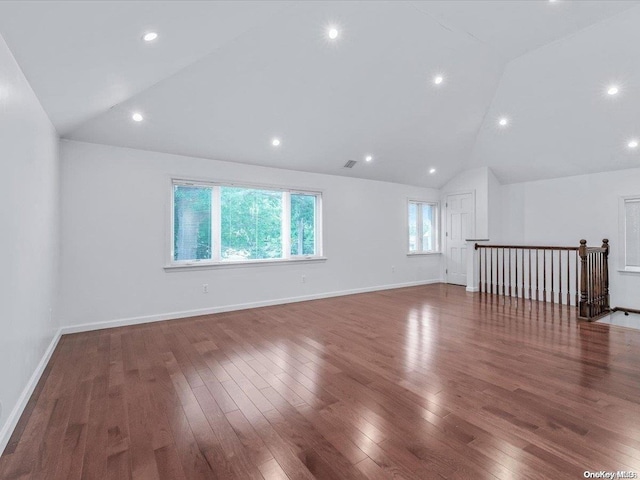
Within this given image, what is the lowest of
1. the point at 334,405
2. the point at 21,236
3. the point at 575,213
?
the point at 334,405

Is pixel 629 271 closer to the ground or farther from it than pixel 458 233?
closer to the ground

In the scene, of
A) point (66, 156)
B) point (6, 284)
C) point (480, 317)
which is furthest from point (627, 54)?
point (66, 156)

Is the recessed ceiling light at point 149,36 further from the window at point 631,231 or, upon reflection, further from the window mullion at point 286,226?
the window at point 631,231

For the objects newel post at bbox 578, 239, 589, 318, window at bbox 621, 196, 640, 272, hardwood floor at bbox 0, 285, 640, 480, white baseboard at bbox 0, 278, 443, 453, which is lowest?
hardwood floor at bbox 0, 285, 640, 480

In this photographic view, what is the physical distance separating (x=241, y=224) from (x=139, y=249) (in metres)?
1.50

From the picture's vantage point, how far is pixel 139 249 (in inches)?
163

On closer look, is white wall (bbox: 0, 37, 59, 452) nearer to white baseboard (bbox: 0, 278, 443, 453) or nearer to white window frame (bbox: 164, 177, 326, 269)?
white baseboard (bbox: 0, 278, 443, 453)

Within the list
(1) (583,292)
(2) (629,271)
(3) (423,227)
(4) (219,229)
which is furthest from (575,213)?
(4) (219,229)

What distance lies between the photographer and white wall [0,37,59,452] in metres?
1.82

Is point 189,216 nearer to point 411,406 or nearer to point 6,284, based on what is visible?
point 6,284

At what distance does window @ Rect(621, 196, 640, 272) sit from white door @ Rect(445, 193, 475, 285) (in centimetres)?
247

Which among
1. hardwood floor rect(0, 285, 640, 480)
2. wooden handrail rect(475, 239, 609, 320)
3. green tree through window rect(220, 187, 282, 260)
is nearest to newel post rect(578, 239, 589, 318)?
wooden handrail rect(475, 239, 609, 320)

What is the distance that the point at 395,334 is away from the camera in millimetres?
3652

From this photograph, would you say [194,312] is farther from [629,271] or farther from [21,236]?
[629,271]
